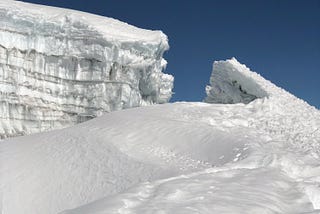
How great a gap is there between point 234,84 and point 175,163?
14111 mm

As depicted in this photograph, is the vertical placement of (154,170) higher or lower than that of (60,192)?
higher

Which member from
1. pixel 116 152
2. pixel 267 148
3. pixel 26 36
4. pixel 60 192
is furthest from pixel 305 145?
pixel 26 36

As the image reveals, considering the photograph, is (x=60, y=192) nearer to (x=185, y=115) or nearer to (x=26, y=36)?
(x=185, y=115)

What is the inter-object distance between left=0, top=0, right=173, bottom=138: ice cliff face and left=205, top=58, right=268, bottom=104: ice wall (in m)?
5.03

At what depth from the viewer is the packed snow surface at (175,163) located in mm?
5414

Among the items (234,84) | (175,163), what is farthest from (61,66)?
(175,163)

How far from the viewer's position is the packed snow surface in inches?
213

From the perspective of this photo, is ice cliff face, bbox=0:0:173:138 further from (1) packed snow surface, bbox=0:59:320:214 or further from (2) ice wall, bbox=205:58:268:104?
(1) packed snow surface, bbox=0:59:320:214

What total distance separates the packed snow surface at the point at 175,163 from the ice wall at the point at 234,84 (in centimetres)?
380

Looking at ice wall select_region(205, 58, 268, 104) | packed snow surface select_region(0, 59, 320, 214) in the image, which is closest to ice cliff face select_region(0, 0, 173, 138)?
ice wall select_region(205, 58, 268, 104)

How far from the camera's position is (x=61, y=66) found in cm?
2520

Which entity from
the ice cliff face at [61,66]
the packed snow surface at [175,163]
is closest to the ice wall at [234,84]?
the packed snow surface at [175,163]

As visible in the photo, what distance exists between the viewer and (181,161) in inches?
390

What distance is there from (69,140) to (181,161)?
170 inches
